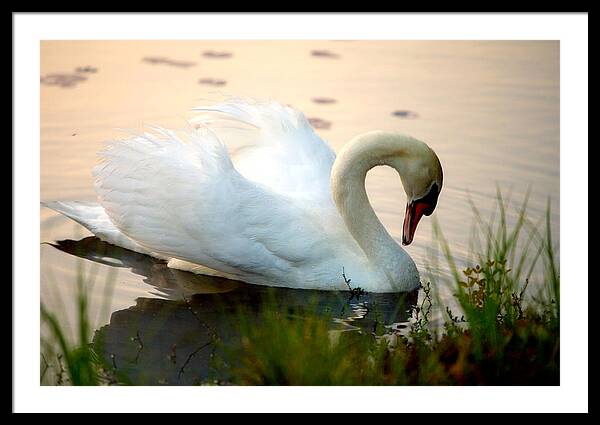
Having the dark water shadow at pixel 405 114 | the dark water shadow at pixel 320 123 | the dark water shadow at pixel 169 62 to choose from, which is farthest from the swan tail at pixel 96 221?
the dark water shadow at pixel 405 114

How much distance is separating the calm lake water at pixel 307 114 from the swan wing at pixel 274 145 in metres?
0.43

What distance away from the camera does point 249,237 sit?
35.5ft

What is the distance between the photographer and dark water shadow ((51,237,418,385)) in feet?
32.0

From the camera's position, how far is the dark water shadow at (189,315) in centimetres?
977

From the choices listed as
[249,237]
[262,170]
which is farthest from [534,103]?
[249,237]

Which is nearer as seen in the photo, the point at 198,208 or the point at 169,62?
the point at 198,208

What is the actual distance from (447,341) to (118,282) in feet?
10.7

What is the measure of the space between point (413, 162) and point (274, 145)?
1723 mm

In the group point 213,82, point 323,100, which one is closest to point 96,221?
point 213,82

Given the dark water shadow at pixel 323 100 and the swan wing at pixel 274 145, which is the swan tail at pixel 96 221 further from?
the dark water shadow at pixel 323 100

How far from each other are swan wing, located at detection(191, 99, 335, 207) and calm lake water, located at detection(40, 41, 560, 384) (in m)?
0.43

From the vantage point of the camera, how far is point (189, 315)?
425 inches

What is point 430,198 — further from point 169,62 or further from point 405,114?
point 169,62

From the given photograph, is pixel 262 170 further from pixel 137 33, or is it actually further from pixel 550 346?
pixel 550 346
